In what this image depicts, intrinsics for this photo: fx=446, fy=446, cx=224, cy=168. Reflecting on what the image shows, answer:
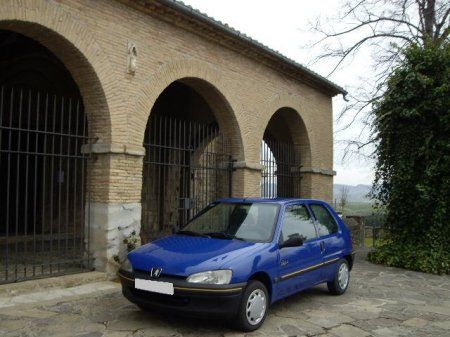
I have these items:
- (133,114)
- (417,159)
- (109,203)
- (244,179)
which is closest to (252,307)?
(109,203)

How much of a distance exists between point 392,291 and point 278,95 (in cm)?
636

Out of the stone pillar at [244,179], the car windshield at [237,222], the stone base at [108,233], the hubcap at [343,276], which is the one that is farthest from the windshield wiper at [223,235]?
the stone pillar at [244,179]

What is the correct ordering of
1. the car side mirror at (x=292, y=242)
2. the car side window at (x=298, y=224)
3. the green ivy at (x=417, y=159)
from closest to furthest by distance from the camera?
the car side mirror at (x=292, y=242)
the car side window at (x=298, y=224)
the green ivy at (x=417, y=159)

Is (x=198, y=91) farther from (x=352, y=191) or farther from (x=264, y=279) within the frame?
(x=352, y=191)

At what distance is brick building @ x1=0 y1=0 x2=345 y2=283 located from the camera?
7.21m

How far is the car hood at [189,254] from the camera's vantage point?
4.62m

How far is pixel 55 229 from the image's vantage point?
12602mm

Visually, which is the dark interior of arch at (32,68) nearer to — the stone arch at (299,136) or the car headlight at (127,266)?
the stone arch at (299,136)

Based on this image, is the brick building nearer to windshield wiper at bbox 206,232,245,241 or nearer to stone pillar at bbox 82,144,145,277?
stone pillar at bbox 82,144,145,277

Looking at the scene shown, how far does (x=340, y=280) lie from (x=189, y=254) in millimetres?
3059

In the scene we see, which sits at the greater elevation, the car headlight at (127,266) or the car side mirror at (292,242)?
the car side mirror at (292,242)

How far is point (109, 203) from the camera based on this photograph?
291 inches

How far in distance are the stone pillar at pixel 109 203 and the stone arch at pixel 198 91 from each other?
1.80 ft

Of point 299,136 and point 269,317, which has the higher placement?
point 299,136
